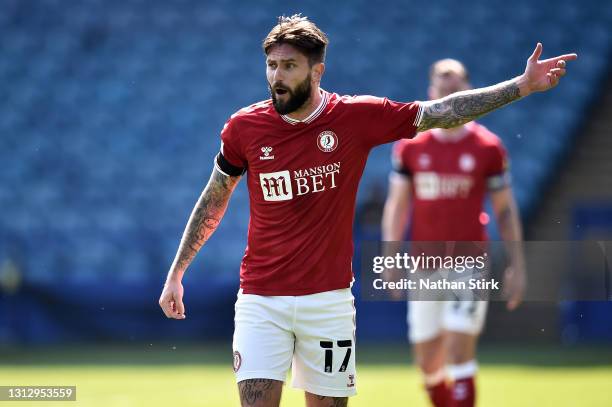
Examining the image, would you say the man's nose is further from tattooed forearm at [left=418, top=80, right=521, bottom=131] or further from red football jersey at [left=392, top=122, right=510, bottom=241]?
red football jersey at [left=392, top=122, right=510, bottom=241]

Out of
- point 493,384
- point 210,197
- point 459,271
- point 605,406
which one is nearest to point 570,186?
point 493,384

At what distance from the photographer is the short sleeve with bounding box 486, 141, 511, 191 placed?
7131 mm

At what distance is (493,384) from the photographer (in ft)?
30.8

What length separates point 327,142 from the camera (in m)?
4.76

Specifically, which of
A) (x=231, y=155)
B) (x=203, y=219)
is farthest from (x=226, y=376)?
(x=231, y=155)

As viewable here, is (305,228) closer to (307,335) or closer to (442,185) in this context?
(307,335)

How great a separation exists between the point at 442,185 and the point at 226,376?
3864 mm

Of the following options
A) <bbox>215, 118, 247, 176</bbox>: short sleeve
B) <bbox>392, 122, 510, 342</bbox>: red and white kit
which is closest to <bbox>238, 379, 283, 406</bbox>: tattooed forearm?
<bbox>215, 118, 247, 176</bbox>: short sleeve

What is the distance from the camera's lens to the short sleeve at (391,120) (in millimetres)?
4789

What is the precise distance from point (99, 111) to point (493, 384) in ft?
27.6

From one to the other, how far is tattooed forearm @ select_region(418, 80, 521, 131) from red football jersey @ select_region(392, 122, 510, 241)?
93.1 inches

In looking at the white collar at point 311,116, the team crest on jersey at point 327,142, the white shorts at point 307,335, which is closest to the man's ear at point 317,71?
the white collar at point 311,116

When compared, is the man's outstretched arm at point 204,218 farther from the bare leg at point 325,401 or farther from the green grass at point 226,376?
the green grass at point 226,376

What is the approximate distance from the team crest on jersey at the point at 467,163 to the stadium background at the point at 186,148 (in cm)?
439
